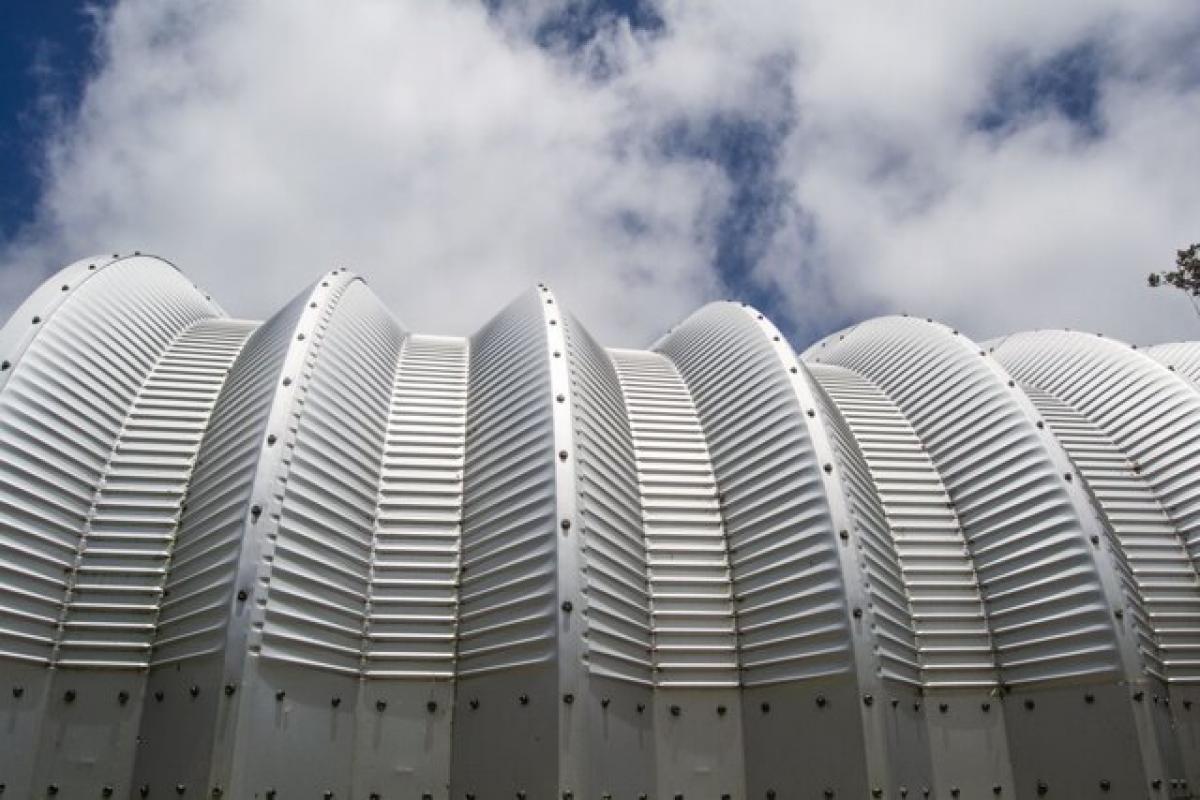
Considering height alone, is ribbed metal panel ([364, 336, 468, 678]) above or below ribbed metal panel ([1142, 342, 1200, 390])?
below

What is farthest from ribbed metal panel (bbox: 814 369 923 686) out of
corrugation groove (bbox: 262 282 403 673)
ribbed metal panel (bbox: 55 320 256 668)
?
ribbed metal panel (bbox: 55 320 256 668)

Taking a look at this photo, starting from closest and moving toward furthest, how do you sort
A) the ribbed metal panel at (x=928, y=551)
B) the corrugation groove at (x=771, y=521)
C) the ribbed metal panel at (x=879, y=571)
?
the corrugation groove at (x=771, y=521) → the ribbed metal panel at (x=879, y=571) → the ribbed metal panel at (x=928, y=551)

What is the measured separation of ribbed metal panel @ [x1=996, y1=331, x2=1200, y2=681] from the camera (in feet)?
46.3

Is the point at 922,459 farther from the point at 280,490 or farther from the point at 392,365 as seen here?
the point at 280,490

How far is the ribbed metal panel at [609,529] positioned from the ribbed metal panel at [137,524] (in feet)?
17.7

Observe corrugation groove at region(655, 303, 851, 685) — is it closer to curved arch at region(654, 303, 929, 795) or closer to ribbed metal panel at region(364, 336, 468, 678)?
curved arch at region(654, 303, 929, 795)

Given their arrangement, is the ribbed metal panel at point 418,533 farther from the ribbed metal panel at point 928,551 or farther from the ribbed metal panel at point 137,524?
the ribbed metal panel at point 928,551

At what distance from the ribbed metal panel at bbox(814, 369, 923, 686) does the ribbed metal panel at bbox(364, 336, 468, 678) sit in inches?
215

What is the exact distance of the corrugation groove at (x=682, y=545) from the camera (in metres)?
12.4

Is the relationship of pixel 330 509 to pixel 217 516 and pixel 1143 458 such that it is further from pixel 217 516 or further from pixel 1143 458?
pixel 1143 458

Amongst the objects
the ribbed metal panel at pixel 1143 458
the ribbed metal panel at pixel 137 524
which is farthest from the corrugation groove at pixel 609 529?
the ribbed metal panel at pixel 1143 458

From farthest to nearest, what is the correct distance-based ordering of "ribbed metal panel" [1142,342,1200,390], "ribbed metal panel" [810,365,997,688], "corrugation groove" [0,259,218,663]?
"ribbed metal panel" [1142,342,1200,390] < "ribbed metal panel" [810,365,997,688] < "corrugation groove" [0,259,218,663]

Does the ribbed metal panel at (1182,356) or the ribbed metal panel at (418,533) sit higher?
the ribbed metal panel at (1182,356)

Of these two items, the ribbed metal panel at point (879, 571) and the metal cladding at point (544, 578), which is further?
the ribbed metal panel at point (879, 571)
